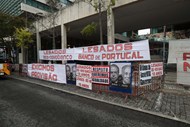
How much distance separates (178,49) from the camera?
6.95 metres

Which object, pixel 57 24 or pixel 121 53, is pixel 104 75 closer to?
pixel 121 53

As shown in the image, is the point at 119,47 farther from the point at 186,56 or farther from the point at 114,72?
the point at 186,56

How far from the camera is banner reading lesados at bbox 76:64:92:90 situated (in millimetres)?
6801

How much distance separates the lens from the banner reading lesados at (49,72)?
27.9 ft

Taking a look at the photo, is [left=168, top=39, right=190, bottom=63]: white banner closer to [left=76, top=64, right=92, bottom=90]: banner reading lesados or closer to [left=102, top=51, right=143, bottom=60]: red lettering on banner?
[left=102, top=51, right=143, bottom=60]: red lettering on banner

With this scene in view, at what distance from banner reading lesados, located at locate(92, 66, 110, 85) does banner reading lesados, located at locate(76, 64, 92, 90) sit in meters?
0.22

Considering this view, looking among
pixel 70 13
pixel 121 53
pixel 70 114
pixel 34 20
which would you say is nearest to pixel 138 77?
pixel 121 53

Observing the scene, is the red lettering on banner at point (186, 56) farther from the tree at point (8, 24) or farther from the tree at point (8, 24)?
the tree at point (8, 24)

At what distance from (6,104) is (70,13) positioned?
10.8 m

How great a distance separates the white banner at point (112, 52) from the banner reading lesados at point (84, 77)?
2.52 ft

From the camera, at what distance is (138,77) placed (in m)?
5.62

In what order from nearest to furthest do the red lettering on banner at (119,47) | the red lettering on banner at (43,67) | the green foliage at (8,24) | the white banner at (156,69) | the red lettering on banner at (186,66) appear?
the red lettering on banner at (119,47), the red lettering on banner at (186,66), the white banner at (156,69), the red lettering on banner at (43,67), the green foliage at (8,24)

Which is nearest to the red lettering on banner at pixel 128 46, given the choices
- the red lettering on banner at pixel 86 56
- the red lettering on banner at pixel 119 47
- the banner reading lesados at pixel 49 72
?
the red lettering on banner at pixel 119 47

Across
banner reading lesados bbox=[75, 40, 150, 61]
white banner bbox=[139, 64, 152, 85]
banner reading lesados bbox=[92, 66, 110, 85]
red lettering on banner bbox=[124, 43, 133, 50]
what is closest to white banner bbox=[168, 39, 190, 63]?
white banner bbox=[139, 64, 152, 85]
